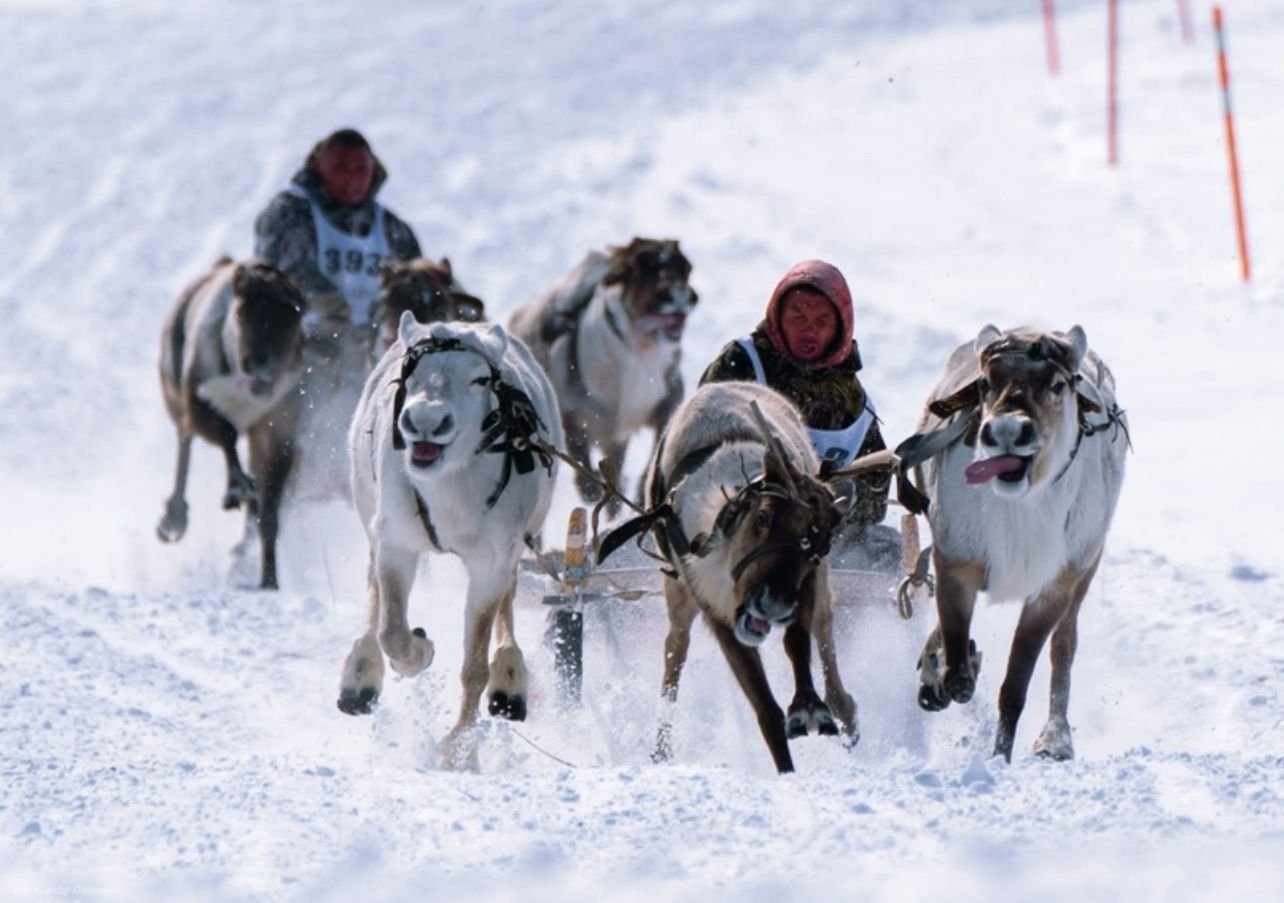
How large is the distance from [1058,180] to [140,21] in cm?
1489

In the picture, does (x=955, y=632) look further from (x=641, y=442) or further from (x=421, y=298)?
(x=641, y=442)

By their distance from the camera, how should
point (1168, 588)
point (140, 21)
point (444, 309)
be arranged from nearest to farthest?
point (1168, 588)
point (444, 309)
point (140, 21)

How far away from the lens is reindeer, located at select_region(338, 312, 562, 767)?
774 cm

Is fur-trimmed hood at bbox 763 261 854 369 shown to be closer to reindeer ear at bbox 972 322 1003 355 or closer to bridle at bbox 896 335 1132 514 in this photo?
bridle at bbox 896 335 1132 514

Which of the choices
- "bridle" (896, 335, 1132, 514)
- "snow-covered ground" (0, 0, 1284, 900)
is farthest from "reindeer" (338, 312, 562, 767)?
"bridle" (896, 335, 1132, 514)

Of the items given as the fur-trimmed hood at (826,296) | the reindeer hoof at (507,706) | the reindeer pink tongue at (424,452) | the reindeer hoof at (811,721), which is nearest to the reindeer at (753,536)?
the reindeer hoof at (811,721)

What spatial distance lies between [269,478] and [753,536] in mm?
6107

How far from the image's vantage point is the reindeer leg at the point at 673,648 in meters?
7.98

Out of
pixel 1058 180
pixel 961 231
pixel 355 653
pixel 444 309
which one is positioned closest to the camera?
pixel 355 653

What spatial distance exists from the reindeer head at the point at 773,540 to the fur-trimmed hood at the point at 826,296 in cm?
173

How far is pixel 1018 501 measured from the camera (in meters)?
7.31

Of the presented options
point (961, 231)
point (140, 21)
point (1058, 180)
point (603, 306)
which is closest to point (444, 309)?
point (603, 306)

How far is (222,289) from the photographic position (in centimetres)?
1297

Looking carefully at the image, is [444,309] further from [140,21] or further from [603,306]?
[140,21]
